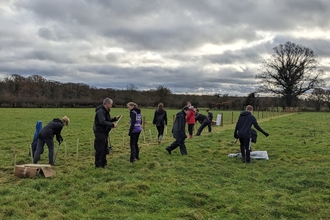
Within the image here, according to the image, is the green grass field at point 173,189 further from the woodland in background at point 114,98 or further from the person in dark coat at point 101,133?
the woodland in background at point 114,98

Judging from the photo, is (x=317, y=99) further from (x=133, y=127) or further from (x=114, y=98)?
(x=133, y=127)

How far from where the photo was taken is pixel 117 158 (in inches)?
420

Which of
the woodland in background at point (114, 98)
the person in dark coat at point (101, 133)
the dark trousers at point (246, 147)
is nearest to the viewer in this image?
the person in dark coat at point (101, 133)

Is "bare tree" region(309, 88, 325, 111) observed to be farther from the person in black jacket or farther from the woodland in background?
the person in black jacket

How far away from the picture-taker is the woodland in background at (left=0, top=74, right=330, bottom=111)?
65.3 meters

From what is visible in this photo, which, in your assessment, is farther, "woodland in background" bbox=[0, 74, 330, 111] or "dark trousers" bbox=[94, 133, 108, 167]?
"woodland in background" bbox=[0, 74, 330, 111]

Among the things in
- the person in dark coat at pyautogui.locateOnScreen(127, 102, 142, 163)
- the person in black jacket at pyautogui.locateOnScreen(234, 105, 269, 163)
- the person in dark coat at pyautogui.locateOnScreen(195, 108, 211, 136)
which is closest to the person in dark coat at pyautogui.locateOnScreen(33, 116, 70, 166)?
the person in dark coat at pyautogui.locateOnScreen(127, 102, 142, 163)

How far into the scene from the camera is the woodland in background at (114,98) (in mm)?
65312

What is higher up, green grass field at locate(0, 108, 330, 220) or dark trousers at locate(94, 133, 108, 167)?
dark trousers at locate(94, 133, 108, 167)

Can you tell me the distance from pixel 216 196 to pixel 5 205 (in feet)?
13.5

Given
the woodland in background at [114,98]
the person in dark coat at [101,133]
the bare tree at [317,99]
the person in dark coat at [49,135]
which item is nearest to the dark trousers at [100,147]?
the person in dark coat at [101,133]

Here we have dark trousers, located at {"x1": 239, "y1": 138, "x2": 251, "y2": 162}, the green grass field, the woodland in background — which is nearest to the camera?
the green grass field

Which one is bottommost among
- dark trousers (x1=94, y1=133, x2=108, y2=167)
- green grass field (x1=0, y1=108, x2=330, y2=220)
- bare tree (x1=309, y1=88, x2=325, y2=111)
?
green grass field (x1=0, y1=108, x2=330, y2=220)

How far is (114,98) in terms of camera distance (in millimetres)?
81125
